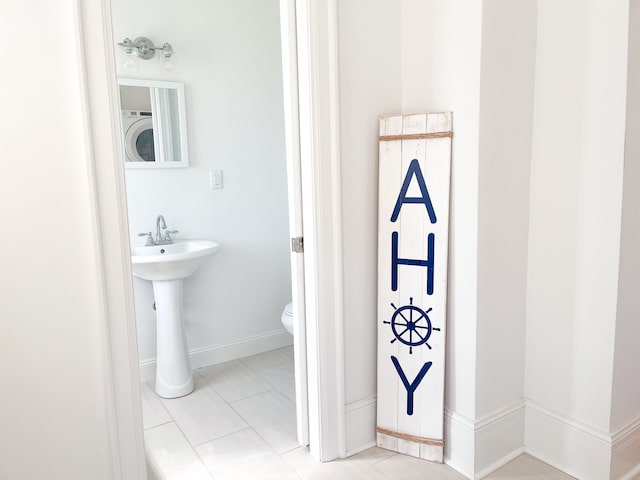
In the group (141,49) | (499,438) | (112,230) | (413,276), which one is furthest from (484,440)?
(141,49)

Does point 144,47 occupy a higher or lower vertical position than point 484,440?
higher

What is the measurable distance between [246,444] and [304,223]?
3.41ft

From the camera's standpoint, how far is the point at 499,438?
77.8 inches

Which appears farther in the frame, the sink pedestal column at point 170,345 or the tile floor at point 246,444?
the sink pedestal column at point 170,345

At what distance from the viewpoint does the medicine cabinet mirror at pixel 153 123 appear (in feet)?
8.77

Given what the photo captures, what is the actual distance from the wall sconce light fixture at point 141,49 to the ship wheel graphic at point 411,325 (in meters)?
1.88

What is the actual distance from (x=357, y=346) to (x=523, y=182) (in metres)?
0.94

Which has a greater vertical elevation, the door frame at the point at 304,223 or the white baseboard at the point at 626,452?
the door frame at the point at 304,223

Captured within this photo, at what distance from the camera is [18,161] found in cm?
130

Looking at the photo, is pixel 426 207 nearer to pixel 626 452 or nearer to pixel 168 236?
pixel 626 452

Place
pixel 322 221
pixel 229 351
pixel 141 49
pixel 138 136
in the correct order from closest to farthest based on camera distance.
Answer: pixel 322 221, pixel 141 49, pixel 138 136, pixel 229 351

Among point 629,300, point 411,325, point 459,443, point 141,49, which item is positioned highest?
point 141,49

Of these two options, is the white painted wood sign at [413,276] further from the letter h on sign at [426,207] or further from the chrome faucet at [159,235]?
the chrome faucet at [159,235]

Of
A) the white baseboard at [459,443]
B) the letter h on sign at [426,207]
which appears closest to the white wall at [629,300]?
the white baseboard at [459,443]
